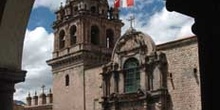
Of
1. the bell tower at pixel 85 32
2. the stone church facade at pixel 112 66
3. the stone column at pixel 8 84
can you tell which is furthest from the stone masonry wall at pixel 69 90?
the stone column at pixel 8 84

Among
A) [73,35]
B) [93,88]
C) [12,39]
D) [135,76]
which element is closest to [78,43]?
[73,35]

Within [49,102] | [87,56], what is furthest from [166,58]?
[49,102]

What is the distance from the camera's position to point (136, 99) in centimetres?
2755

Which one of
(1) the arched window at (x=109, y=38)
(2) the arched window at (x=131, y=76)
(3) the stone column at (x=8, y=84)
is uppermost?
(1) the arched window at (x=109, y=38)

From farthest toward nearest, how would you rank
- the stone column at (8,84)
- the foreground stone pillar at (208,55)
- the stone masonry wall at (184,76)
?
1. the stone masonry wall at (184,76)
2. the stone column at (8,84)
3. the foreground stone pillar at (208,55)

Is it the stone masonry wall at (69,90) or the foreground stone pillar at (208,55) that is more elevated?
the stone masonry wall at (69,90)

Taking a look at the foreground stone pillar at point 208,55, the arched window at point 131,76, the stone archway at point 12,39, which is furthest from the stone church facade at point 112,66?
the foreground stone pillar at point 208,55

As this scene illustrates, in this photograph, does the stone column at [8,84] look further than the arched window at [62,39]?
No

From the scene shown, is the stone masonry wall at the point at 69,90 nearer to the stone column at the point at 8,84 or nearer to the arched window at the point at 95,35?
the arched window at the point at 95,35

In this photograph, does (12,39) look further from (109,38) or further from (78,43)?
(109,38)

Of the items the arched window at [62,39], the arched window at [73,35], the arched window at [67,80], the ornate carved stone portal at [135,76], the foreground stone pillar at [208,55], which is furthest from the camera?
the arched window at [62,39]

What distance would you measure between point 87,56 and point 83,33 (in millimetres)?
1458

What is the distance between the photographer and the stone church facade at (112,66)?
24.9 m

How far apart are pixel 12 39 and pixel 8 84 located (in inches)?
22.5
